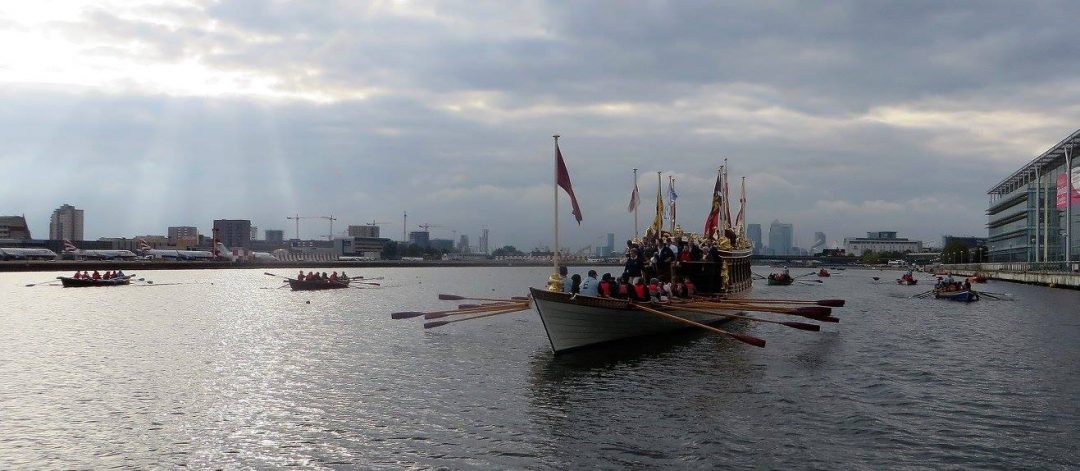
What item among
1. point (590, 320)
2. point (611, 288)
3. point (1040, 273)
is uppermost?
point (611, 288)

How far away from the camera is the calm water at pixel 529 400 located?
50.2 ft

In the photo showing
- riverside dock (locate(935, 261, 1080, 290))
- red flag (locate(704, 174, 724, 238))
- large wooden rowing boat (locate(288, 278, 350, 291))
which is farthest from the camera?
riverside dock (locate(935, 261, 1080, 290))

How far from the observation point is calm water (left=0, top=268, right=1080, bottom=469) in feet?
50.2

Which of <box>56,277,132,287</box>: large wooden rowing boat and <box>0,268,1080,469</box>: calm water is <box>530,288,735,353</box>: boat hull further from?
<box>56,277,132,287</box>: large wooden rowing boat

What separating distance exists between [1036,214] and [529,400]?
10142cm

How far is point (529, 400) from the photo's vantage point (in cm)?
2019

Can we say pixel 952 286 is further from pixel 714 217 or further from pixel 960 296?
pixel 714 217

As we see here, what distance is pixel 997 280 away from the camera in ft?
372

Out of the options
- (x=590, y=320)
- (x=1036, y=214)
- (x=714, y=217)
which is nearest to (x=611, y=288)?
(x=590, y=320)

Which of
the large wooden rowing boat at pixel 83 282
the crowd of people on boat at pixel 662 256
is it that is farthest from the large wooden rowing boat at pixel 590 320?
the large wooden rowing boat at pixel 83 282

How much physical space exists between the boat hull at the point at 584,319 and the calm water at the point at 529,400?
0.69 metres

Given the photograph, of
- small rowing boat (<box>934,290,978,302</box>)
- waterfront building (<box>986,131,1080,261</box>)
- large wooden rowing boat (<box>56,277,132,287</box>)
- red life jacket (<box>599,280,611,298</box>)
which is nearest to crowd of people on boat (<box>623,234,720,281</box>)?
red life jacket (<box>599,280,611,298</box>)

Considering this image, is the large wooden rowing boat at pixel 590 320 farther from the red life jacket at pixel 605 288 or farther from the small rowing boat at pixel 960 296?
the small rowing boat at pixel 960 296

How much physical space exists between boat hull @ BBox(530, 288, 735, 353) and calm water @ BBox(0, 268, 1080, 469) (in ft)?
2.25
